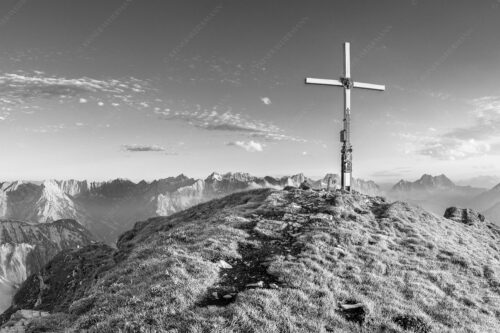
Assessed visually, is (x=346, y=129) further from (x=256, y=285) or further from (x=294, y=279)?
(x=256, y=285)

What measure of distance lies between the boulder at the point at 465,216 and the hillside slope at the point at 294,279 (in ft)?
29.9

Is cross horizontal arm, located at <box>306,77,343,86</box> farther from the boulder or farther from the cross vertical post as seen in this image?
the boulder

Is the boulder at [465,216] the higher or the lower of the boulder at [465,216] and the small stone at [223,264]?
the higher

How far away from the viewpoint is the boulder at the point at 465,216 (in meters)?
44.9

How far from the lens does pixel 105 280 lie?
69.3 ft

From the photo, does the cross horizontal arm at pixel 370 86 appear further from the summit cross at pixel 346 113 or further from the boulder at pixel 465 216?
the boulder at pixel 465 216

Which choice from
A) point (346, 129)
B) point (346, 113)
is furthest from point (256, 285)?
point (346, 113)

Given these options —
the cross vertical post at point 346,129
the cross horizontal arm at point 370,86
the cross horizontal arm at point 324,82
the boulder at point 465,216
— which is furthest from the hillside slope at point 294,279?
the cross horizontal arm at point 370,86

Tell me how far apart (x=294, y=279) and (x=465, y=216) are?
38.0 meters

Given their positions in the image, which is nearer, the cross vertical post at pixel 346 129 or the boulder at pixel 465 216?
the cross vertical post at pixel 346 129

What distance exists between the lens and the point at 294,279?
18.9m

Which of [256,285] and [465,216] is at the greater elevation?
[465,216]

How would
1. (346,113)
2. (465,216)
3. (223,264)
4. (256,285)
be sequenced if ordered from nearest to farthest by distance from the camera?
(256,285), (223,264), (346,113), (465,216)

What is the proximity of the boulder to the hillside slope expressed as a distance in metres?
9.11
